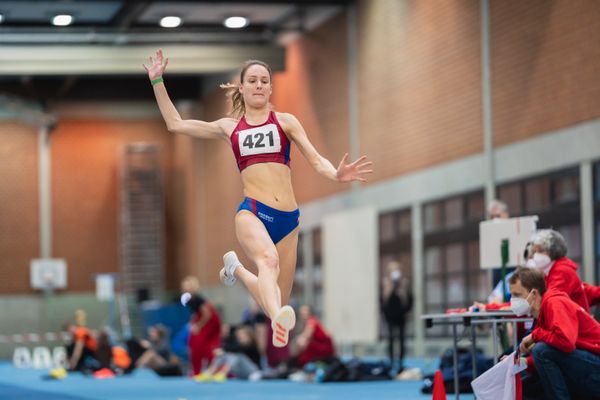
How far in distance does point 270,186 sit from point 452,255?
14836 mm

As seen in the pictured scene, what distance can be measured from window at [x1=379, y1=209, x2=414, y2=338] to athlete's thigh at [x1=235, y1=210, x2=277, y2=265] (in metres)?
16.5

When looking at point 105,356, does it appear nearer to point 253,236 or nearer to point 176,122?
point 176,122

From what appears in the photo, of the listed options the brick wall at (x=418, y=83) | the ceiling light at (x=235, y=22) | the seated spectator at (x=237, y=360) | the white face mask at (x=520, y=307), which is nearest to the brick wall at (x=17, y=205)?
the ceiling light at (x=235, y=22)

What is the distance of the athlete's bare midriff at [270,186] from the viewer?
25.0 feet

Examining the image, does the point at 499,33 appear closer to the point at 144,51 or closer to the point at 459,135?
the point at 459,135

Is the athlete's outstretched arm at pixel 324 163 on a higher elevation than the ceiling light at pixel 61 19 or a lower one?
lower

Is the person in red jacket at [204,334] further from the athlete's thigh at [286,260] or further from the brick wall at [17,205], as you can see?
the brick wall at [17,205]

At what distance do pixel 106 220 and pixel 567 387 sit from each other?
105 ft

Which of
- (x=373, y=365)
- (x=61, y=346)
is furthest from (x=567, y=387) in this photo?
(x=61, y=346)

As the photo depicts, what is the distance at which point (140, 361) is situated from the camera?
24203mm

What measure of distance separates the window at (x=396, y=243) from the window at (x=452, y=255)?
800mm

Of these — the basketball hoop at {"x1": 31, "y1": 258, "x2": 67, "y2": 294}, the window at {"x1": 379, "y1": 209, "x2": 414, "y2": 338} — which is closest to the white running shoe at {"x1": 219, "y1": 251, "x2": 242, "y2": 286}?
the window at {"x1": 379, "y1": 209, "x2": 414, "y2": 338}

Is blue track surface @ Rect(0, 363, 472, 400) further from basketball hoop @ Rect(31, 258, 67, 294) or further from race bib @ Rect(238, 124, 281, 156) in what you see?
basketball hoop @ Rect(31, 258, 67, 294)

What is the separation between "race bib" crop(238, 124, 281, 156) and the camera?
764 centimetres
